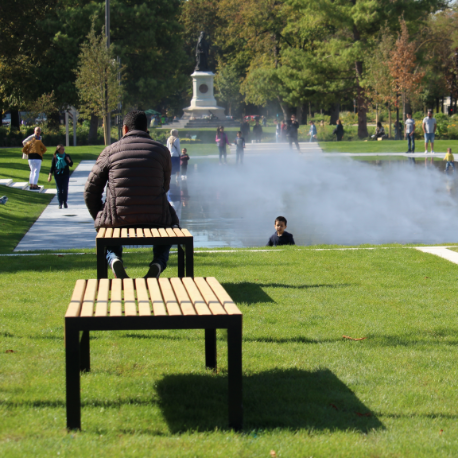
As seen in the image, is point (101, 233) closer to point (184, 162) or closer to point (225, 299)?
point (225, 299)

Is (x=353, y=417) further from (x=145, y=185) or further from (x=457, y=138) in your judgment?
(x=457, y=138)

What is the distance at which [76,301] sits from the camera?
3.82 meters

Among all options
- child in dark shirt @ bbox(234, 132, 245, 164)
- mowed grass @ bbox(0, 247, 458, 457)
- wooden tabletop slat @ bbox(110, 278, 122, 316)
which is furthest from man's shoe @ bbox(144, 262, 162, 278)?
child in dark shirt @ bbox(234, 132, 245, 164)

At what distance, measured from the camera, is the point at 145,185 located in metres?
6.03

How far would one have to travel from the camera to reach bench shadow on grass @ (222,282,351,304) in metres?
6.60

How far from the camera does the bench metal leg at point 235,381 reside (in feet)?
11.7

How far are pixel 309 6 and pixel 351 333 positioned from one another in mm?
45171

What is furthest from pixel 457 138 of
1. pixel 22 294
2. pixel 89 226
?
pixel 22 294

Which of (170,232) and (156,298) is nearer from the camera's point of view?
(156,298)

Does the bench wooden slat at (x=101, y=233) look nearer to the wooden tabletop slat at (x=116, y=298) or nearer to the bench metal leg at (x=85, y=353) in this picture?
the wooden tabletop slat at (x=116, y=298)

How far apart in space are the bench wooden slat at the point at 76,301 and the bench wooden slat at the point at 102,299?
98 millimetres

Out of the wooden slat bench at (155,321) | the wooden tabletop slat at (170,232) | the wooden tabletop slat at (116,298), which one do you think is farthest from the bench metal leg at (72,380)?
the wooden tabletop slat at (170,232)

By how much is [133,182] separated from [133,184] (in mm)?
17

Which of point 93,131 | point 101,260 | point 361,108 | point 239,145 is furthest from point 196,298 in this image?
point 93,131
